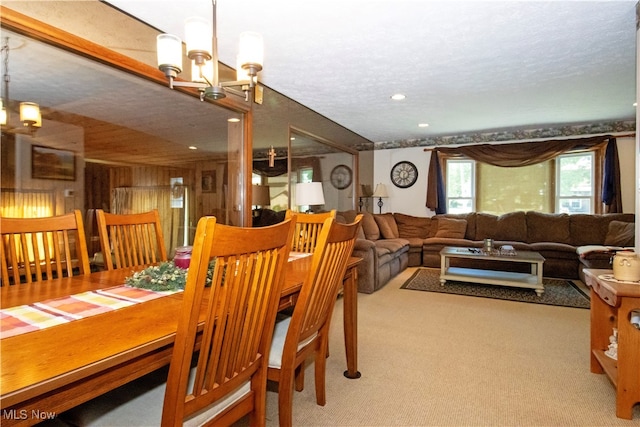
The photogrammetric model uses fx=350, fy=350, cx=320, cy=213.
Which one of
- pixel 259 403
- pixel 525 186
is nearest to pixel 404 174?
pixel 525 186

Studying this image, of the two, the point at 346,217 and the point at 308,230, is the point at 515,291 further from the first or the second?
the point at 308,230

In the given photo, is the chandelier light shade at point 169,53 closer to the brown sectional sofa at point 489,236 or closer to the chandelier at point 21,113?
the chandelier at point 21,113

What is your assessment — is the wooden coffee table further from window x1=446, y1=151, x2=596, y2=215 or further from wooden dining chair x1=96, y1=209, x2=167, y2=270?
wooden dining chair x1=96, y1=209, x2=167, y2=270

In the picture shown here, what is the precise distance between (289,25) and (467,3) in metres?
1.11

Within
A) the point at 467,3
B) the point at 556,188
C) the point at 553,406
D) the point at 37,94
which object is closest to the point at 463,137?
the point at 556,188

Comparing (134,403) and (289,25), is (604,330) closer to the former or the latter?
(134,403)

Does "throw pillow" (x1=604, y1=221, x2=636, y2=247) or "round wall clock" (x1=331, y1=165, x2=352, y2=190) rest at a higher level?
"round wall clock" (x1=331, y1=165, x2=352, y2=190)

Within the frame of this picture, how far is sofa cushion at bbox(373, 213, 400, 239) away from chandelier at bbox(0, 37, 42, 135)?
4.77 meters

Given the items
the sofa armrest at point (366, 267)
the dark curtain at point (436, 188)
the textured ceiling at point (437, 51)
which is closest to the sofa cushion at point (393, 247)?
the sofa armrest at point (366, 267)

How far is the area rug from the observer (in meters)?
3.77

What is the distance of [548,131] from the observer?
5465 mm

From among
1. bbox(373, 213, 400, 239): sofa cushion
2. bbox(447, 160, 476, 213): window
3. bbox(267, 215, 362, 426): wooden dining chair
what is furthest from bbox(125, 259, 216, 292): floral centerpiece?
bbox(447, 160, 476, 213): window

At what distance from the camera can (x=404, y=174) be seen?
6.71 meters

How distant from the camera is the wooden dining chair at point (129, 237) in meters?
1.87
